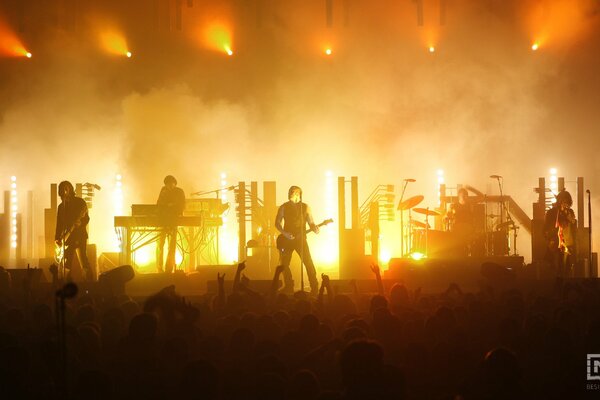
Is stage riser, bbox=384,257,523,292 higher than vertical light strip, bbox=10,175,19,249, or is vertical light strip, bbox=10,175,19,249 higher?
vertical light strip, bbox=10,175,19,249

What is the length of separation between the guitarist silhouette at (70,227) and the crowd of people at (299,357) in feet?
16.2

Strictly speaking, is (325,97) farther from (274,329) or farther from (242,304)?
(274,329)

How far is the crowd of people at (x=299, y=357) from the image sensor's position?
436cm

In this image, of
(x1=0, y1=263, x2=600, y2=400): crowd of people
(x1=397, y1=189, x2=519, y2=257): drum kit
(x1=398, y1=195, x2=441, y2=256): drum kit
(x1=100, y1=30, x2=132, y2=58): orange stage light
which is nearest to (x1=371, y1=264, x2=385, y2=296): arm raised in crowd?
(x1=0, y1=263, x2=600, y2=400): crowd of people

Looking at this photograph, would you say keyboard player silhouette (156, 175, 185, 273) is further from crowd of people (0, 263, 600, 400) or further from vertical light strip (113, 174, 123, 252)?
vertical light strip (113, 174, 123, 252)

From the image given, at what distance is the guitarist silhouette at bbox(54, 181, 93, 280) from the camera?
12.3 metres

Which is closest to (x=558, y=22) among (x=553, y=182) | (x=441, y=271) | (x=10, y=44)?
(x=553, y=182)

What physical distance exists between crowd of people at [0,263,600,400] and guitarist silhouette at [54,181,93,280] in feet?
16.2

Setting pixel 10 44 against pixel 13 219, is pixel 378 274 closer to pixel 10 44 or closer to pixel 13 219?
pixel 13 219

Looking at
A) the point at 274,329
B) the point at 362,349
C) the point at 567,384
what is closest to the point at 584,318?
the point at 567,384

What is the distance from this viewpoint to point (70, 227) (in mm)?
12281

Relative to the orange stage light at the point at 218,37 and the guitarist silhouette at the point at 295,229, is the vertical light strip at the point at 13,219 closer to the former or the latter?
the orange stage light at the point at 218,37

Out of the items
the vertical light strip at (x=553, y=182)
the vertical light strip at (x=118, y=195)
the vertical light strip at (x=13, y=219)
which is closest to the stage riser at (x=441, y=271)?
the vertical light strip at (x=553, y=182)

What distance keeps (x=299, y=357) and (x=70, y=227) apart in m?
7.87
